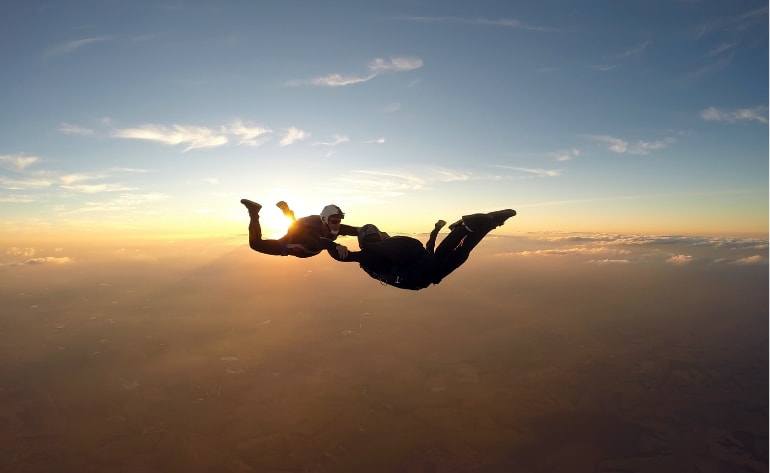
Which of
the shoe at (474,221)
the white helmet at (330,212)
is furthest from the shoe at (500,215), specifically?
the white helmet at (330,212)

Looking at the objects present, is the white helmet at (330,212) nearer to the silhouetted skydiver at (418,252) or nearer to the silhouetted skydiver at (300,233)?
the silhouetted skydiver at (300,233)

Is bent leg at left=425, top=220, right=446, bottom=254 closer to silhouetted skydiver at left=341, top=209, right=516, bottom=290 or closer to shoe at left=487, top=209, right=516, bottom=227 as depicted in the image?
silhouetted skydiver at left=341, top=209, right=516, bottom=290

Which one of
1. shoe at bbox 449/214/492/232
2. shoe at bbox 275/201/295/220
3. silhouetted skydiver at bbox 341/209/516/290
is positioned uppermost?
shoe at bbox 275/201/295/220

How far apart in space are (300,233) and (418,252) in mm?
2299

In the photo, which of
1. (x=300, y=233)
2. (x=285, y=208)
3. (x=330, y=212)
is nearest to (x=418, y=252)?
(x=330, y=212)

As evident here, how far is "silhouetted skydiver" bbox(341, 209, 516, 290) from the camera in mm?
6801

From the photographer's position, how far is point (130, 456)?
190750mm

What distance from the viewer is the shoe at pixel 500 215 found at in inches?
265

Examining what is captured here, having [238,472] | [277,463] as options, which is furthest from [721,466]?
[238,472]

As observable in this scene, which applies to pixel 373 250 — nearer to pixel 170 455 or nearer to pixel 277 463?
pixel 277 463

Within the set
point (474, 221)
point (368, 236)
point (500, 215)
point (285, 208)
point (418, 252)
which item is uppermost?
point (285, 208)

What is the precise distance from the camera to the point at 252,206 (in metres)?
6.11

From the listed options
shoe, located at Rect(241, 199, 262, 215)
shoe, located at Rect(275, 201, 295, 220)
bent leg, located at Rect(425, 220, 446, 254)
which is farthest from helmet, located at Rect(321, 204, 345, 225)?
bent leg, located at Rect(425, 220, 446, 254)

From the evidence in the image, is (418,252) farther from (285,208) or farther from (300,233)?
(285,208)
